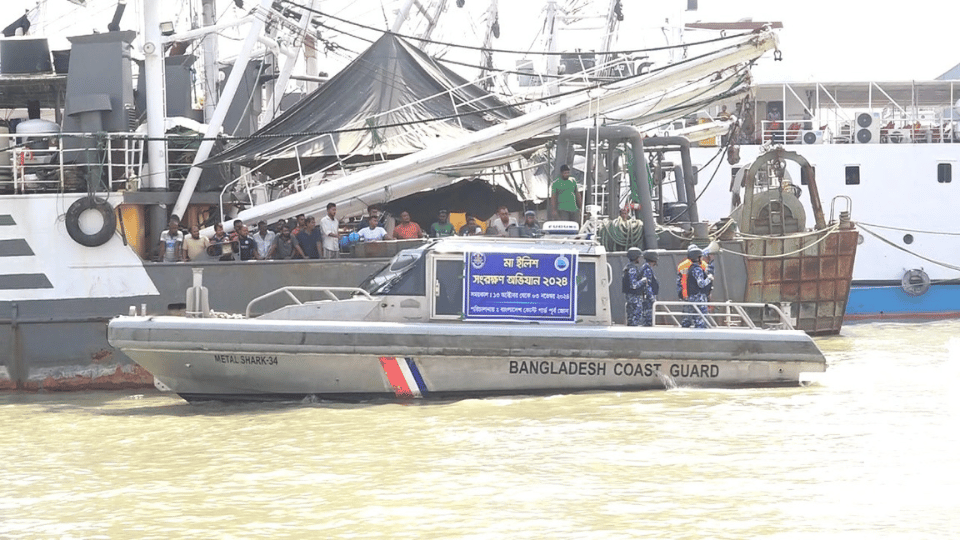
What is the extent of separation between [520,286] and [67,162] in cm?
682

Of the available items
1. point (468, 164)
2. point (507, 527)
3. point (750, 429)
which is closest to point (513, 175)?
point (468, 164)

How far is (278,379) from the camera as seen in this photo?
13.0 m

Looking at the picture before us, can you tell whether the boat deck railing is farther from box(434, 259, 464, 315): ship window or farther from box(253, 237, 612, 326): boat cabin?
box(434, 259, 464, 315): ship window

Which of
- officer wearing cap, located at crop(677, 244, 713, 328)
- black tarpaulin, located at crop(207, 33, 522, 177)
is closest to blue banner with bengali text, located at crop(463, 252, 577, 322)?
officer wearing cap, located at crop(677, 244, 713, 328)

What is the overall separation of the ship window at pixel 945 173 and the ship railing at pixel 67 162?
1979 cm

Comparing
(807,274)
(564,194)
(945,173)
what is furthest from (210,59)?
(945,173)

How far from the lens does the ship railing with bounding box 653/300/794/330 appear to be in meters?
13.3

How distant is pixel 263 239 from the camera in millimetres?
16062

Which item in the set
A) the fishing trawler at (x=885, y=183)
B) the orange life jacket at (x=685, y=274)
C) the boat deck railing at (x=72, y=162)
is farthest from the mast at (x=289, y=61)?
the fishing trawler at (x=885, y=183)

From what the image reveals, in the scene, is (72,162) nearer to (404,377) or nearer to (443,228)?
(443,228)

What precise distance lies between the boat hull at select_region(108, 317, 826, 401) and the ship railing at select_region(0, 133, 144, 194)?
3.54 meters

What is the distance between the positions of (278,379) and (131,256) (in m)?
3.70

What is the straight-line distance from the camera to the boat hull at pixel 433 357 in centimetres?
1268

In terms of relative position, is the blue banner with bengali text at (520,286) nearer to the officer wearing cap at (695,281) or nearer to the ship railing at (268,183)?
the officer wearing cap at (695,281)
